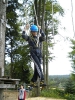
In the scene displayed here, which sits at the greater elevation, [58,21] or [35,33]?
[58,21]

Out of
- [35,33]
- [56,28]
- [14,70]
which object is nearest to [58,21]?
[56,28]

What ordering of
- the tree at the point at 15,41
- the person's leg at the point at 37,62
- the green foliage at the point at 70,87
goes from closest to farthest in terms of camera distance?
the person's leg at the point at 37,62
the green foliage at the point at 70,87
the tree at the point at 15,41

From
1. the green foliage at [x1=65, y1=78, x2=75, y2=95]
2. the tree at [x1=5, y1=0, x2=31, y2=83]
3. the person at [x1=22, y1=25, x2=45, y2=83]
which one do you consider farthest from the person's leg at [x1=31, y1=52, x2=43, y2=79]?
the tree at [x1=5, y1=0, x2=31, y2=83]

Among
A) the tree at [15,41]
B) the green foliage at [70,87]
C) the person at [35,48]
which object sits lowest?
the green foliage at [70,87]

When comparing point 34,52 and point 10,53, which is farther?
point 10,53

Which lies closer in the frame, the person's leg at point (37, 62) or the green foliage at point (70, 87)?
the person's leg at point (37, 62)

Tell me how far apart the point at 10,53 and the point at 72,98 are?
451 inches

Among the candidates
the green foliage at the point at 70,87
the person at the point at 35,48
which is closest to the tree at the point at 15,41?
the green foliage at the point at 70,87

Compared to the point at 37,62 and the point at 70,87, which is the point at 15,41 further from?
the point at 37,62

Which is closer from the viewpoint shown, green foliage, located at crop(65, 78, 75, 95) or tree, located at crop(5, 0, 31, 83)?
green foliage, located at crop(65, 78, 75, 95)

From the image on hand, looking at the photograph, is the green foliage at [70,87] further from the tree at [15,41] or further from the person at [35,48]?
the person at [35,48]

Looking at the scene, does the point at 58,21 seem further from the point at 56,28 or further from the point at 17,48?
the point at 17,48

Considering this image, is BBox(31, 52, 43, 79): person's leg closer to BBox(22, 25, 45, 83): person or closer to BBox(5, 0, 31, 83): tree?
BBox(22, 25, 45, 83): person

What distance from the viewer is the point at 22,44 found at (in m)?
27.1
